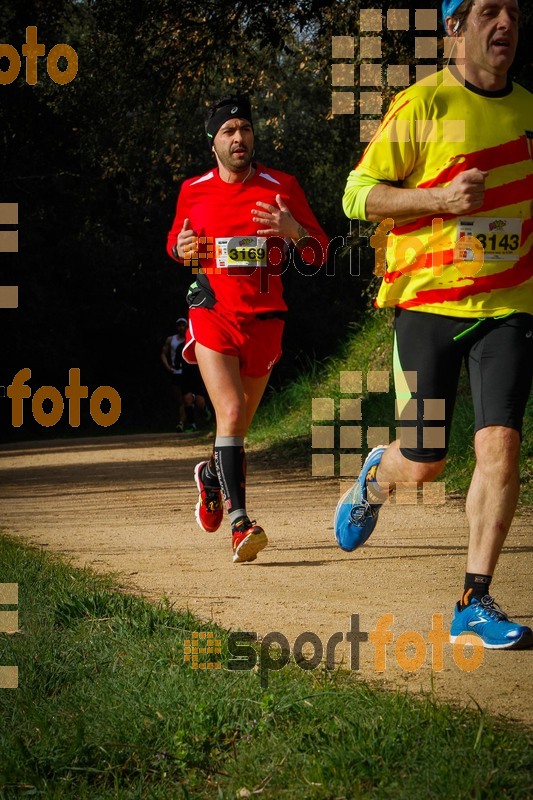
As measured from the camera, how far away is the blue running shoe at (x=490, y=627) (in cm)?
442

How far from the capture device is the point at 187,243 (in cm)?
625

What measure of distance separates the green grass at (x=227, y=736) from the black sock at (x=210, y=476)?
266 centimetres

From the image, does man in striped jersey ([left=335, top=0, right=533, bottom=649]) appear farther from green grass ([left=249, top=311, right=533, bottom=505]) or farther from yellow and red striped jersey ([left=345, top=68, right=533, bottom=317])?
green grass ([left=249, top=311, right=533, bottom=505])

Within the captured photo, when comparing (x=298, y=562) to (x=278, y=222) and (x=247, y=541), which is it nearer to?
(x=247, y=541)

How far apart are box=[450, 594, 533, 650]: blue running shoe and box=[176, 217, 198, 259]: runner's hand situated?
2.49m

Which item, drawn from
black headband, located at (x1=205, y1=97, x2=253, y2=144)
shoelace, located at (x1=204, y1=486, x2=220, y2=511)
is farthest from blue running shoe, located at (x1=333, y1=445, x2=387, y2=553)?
black headband, located at (x1=205, y1=97, x2=253, y2=144)

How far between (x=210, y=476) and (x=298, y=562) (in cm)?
79

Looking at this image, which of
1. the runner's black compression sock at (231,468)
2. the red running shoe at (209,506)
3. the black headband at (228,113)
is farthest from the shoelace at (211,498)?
the black headband at (228,113)

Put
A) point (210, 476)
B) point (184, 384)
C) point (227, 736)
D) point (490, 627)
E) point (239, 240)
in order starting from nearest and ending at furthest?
point (227, 736) < point (490, 627) < point (239, 240) < point (210, 476) < point (184, 384)

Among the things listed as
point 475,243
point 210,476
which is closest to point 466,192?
point 475,243

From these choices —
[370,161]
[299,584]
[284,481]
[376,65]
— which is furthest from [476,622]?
[376,65]

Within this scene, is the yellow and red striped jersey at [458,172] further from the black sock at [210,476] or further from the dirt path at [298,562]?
the black sock at [210,476]

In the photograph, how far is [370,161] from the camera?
4.67 meters

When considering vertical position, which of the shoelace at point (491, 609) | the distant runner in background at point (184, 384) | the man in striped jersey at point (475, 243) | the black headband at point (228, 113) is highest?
the black headband at point (228, 113)
